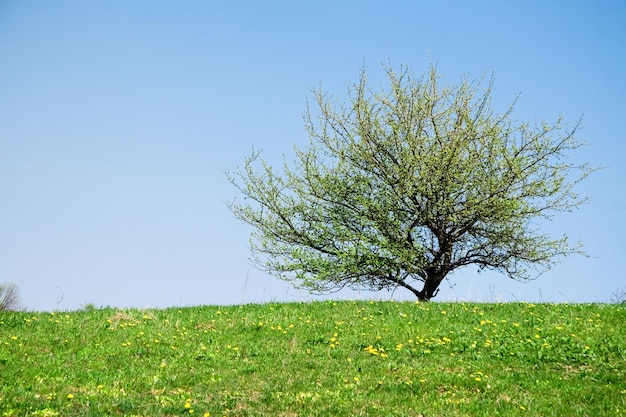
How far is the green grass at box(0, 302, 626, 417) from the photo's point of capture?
11.2 m

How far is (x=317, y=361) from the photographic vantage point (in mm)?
13758

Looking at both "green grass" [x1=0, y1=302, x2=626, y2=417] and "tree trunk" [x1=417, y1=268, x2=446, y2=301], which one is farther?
"tree trunk" [x1=417, y1=268, x2=446, y2=301]

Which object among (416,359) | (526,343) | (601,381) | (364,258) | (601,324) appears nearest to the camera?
(601,381)

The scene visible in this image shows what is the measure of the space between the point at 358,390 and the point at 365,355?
244cm

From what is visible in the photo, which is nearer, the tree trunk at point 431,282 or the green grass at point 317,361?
the green grass at point 317,361

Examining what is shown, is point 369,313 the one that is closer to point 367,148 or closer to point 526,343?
point 526,343

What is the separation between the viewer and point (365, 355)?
14.4 m

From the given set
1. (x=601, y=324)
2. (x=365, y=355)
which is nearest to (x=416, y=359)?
(x=365, y=355)

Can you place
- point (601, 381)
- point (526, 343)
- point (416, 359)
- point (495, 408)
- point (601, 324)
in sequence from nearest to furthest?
1. point (495, 408)
2. point (601, 381)
3. point (416, 359)
4. point (526, 343)
5. point (601, 324)

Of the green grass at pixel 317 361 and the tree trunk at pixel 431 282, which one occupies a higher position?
the tree trunk at pixel 431 282

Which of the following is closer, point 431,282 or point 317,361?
point 317,361

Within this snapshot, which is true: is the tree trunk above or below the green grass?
above

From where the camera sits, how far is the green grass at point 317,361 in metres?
11.2

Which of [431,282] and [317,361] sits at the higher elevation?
[431,282]
